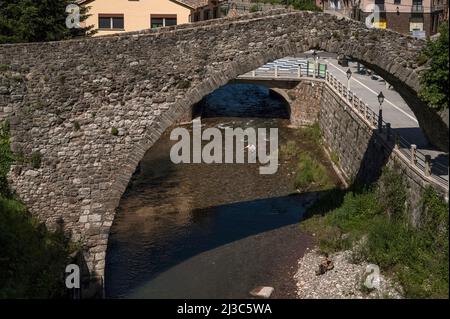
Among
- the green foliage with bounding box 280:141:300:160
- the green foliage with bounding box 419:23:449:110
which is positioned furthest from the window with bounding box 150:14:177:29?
the green foliage with bounding box 419:23:449:110

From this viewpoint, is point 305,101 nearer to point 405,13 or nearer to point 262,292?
point 405,13

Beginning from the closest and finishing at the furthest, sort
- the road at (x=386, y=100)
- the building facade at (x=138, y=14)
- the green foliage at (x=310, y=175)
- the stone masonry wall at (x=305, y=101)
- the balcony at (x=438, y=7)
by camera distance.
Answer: the road at (x=386, y=100), the green foliage at (x=310, y=175), the building facade at (x=138, y=14), the stone masonry wall at (x=305, y=101), the balcony at (x=438, y=7)

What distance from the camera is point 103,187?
59.3ft

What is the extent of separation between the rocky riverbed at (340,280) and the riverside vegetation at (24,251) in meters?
7.03

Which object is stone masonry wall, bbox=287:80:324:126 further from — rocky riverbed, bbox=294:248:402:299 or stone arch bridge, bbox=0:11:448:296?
stone arch bridge, bbox=0:11:448:296

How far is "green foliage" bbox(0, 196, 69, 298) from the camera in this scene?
1557 cm

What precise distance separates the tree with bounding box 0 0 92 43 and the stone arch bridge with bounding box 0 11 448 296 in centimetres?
695

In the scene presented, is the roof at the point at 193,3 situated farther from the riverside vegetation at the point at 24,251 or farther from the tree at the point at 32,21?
the riverside vegetation at the point at 24,251

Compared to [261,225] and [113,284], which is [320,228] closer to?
[261,225]

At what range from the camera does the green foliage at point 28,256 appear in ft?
51.1

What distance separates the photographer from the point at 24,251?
53.7 ft

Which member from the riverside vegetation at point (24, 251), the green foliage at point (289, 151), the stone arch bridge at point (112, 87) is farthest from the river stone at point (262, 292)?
the green foliage at point (289, 151)
